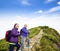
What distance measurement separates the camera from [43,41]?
24234 millimetres

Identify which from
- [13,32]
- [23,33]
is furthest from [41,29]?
[13,32]

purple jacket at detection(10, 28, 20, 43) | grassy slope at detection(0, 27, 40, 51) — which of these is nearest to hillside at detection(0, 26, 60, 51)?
grassy slope at detection(0, 27, 40, 51)

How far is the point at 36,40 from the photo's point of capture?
78.7 ft

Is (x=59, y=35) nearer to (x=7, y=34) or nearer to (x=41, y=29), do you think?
(x=41, y=29)

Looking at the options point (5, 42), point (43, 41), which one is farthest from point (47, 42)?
point (5, 42)

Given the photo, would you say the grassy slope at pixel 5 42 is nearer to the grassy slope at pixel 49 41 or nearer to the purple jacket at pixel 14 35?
the grassy slope at pixel 49 41

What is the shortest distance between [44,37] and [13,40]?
11.7 m

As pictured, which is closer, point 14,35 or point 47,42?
point 14,35

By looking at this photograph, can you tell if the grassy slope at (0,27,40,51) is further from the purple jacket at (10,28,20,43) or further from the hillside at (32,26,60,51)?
the purple jacket at (10,28,20,43)

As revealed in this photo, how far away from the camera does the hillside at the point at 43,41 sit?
22594mm

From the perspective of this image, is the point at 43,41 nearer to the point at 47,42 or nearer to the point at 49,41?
the point at 47,42

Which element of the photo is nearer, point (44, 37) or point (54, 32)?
point (44, 37)

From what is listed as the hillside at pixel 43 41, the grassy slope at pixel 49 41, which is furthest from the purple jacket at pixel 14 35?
the grassy slope at pixel 49 41

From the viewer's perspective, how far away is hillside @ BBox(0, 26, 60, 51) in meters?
22.6
